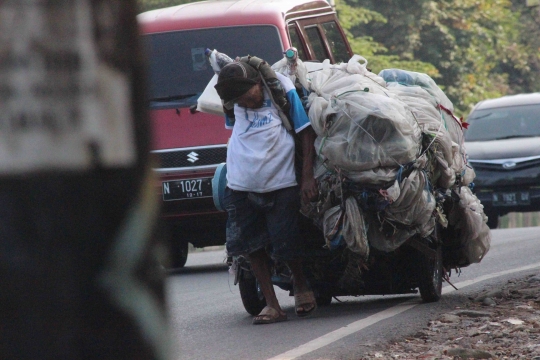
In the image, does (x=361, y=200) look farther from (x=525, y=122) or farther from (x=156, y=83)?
(x=525, y=122)

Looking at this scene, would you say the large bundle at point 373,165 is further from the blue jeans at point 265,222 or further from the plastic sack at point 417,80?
the plastic sack at point 417,80

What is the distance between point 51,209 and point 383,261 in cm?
594

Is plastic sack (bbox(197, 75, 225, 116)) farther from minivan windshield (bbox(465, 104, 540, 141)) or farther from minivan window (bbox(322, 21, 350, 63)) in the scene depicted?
minivan windshield (bbox(465, 104, 540, 141))

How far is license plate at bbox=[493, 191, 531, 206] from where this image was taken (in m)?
15.2

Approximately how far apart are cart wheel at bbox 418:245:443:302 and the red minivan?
3.47 meters

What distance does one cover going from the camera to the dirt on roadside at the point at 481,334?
522 centimetres

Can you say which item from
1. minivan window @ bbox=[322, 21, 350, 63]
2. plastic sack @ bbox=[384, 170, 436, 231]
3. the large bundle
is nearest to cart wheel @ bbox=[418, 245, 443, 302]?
the large bundle

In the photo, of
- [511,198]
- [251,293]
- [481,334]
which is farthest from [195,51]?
[511,198]

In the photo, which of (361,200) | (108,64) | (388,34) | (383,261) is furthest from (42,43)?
(388,34)

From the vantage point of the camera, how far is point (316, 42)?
36.8 feet

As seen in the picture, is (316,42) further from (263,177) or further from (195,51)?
(263,177)

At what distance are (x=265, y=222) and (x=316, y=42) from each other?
4.79m

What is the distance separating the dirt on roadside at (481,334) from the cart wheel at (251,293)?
133cm

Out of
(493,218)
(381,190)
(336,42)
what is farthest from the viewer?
(493,218)
